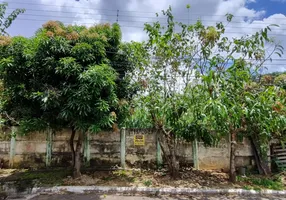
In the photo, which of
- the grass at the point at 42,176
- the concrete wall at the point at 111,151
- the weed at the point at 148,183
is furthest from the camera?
the concrete wall at the point at 111,151

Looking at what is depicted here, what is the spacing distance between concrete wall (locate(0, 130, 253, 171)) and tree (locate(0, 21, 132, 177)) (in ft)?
4.46

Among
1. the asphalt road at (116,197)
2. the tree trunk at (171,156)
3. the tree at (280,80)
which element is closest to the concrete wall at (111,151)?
Result: the tree trunk at (171,156)

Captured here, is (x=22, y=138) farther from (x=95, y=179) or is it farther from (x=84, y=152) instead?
(x=95, y=179)

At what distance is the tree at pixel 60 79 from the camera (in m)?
5.53

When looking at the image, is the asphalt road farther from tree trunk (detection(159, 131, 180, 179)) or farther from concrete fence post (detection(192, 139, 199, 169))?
concrete fence post (detection(192, 139, 199, 169))

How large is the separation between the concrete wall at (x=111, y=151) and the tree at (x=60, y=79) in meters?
1.36

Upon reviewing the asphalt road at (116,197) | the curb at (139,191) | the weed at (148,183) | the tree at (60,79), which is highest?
the tree at (60,79)

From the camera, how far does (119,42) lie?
270 inches

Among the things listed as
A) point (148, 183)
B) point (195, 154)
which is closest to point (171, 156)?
point (148, 183)

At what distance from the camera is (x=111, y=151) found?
760 centimetres

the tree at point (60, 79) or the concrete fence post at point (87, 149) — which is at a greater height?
the tree at point (60, 79)

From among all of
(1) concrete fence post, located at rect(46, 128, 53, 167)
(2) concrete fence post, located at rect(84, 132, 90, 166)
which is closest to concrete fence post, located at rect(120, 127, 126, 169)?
(2) concrete fence post, located at rect(84, 132, 90, 166)

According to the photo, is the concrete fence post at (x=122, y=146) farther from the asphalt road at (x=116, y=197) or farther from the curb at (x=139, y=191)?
the asphalt road at (x=116, y=197)

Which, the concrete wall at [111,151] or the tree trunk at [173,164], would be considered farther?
the concrete wall at [111,151]
